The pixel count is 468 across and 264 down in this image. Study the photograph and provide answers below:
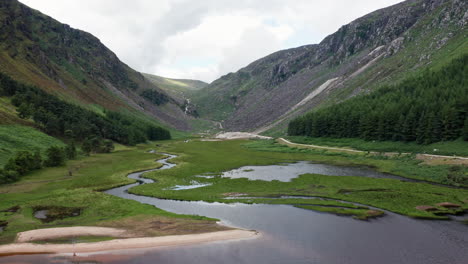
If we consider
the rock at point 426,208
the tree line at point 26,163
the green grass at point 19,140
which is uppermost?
the green grass at point 19,140

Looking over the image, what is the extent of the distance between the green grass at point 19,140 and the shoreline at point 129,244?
51.5m

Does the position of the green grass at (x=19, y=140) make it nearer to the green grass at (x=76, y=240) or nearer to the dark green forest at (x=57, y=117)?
the dark green forest at (x=57, y=117)

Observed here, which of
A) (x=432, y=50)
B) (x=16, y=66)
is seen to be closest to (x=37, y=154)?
(x=16, y=66)

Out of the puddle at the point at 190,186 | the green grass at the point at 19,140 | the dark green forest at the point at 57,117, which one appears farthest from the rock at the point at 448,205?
the dark green forest at the point at 57,117

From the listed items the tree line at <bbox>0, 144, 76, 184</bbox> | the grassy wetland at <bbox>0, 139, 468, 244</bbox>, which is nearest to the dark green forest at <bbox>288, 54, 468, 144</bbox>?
the grassy wetland at <bbox>0, 139, 468, 244</bbox>

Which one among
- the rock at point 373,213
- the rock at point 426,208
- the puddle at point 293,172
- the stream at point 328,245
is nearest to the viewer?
the stream at point 328,245

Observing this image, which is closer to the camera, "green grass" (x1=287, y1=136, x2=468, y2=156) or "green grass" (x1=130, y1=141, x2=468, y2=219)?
"green grass" (x1=130, y1=141, x2=468, y2=219)

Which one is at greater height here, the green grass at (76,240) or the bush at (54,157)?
the bush at (54,157)

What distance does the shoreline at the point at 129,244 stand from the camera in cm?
3192

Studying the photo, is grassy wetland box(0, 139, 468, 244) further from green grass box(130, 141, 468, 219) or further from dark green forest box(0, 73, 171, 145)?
dark green forest box(0, 73, 171, 145)

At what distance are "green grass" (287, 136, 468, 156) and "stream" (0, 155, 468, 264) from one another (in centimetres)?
5190

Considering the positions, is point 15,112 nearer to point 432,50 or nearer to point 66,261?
point 66,261

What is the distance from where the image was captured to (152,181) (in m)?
72.4

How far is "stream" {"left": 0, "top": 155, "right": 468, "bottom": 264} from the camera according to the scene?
97.2 feet
